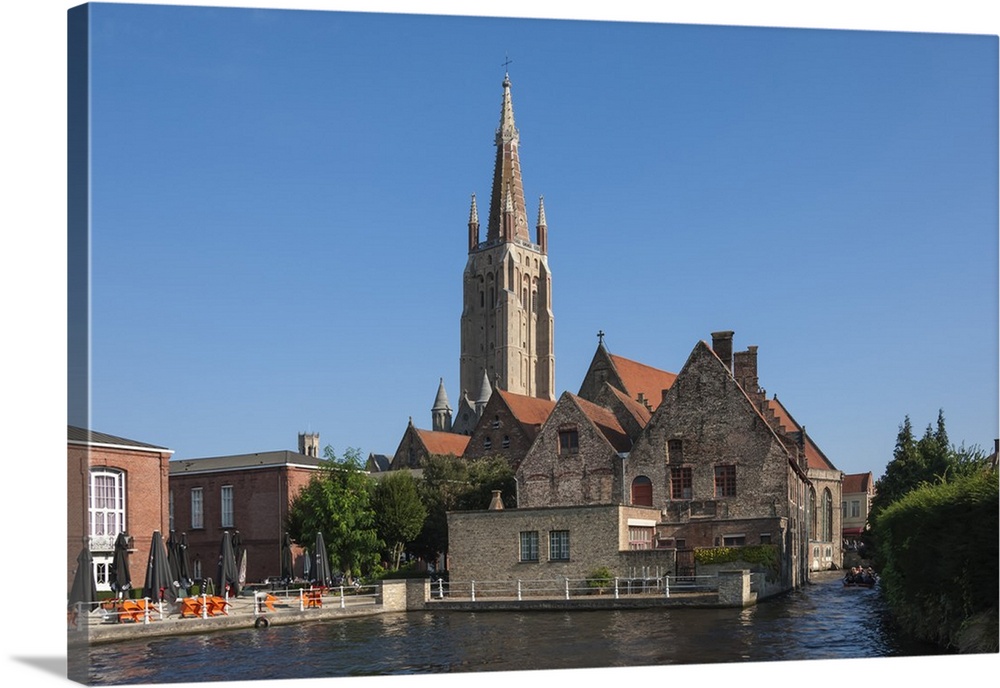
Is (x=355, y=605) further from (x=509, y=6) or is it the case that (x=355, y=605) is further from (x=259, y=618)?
(x=509, y=6)

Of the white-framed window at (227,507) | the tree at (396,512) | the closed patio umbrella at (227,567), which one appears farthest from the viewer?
the white-framed window at (227,507)

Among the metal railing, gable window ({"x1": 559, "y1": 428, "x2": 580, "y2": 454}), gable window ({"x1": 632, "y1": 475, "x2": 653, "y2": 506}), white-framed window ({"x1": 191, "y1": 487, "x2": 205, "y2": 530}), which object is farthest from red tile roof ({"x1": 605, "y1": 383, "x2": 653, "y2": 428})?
white-framed window ({"x1": 191, "y1": 487, "x2": 205, "y2": 530})

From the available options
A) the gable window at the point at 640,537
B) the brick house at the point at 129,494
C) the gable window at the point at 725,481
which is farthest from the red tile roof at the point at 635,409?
the brick house at the point at 129,494

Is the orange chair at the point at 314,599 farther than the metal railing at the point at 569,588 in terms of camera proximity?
No

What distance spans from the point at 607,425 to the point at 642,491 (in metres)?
4.01

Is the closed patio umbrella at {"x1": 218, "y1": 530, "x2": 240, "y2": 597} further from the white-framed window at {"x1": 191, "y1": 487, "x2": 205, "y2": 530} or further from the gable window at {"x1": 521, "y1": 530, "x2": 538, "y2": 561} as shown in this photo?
the white-framed window at {"x1": 191, "y1": 487, "x2": 205, "y2": 530}

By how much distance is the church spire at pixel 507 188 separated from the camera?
393 feet

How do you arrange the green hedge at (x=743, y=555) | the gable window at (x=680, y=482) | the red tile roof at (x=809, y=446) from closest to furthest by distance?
the green hedge at (x=743, y=555)
the gable window at (x=680, y=482)
the red tile roof at (x=809, y=446)

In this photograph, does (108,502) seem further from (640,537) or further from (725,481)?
(725,481)

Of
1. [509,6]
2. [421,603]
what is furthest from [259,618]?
[509,6]

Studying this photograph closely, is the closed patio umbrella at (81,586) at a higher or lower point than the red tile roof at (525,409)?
lower

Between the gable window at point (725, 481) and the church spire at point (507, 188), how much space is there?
257ft

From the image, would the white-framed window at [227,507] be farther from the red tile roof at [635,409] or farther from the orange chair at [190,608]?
the orange chair at [190,608]

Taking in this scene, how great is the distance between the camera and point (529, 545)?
38.5 meters
